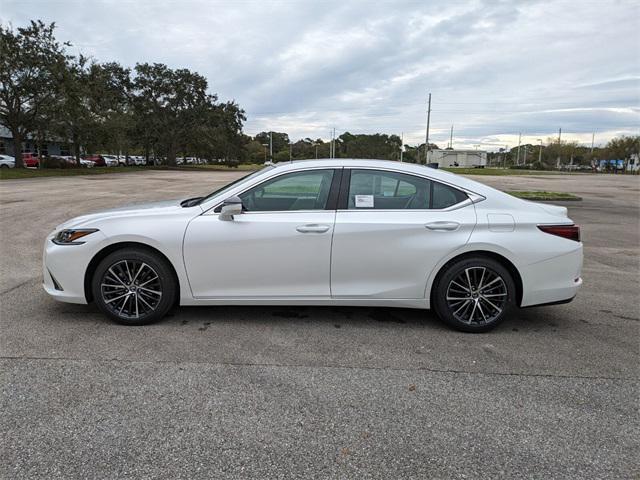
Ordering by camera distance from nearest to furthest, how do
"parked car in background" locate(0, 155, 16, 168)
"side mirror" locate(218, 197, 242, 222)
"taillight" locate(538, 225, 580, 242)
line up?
"side mirror" locate(218, 197, 242, 222) < "taillight" locate(538, 225, 580, 242) < "parked car in background" locate(0, 155, 16, 168)

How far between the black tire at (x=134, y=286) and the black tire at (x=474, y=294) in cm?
248

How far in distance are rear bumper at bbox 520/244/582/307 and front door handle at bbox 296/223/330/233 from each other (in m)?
1.81

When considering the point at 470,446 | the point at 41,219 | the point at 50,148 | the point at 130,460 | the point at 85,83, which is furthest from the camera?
the point at 50,148

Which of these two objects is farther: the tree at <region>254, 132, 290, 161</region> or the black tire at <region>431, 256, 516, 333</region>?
the tree at <region>254, 132, 290, 161</region>

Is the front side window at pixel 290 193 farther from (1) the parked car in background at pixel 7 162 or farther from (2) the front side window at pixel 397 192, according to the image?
(1) the parked car in background at pixel 7 162

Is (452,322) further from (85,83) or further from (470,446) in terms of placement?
(85,83)

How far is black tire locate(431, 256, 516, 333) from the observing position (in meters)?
4.16

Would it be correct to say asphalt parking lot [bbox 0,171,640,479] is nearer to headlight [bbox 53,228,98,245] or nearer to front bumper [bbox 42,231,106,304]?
front bumper [bbox 42,231,106,304]

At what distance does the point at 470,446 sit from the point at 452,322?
170 centimetres

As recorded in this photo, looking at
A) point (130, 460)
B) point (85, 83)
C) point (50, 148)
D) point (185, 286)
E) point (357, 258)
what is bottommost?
point (130, 460)

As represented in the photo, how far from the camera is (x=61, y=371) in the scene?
338 cm

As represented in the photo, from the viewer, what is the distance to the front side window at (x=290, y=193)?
4.29 metres

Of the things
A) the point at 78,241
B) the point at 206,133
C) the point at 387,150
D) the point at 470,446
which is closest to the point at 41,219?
the point at 78,241

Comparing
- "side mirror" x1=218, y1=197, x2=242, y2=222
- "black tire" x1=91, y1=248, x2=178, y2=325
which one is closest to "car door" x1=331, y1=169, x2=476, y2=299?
"side mirror" x1=218, y1=197, x2=242, y2=222
